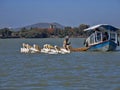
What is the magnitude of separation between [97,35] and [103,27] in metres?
0.88

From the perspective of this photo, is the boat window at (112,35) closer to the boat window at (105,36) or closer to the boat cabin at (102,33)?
the boat cabin at (102,33)

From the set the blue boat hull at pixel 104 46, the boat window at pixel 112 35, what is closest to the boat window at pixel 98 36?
the blue boat hull at pixel 104 46

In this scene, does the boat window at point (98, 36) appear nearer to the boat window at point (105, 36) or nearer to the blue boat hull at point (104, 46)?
the boat window at point (105, 36)

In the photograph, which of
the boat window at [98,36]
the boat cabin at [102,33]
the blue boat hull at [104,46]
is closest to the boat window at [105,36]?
the boat cabin at [102,33]

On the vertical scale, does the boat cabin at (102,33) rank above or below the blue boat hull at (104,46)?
above

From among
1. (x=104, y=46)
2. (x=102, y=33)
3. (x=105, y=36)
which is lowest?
(x=104, y=46)

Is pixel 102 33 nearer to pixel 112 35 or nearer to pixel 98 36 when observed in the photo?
pixel 98 36

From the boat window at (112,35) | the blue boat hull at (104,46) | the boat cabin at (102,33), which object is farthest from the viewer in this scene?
the boat window at (112,35)

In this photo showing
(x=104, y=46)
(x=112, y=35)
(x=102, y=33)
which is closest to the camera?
(x=104, y=46)

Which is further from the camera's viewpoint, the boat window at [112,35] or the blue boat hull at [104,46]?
the boat window at [112,35]

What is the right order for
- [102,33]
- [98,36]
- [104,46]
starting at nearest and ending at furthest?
1. [104,46]
2. [102,33]
3. [98,36]

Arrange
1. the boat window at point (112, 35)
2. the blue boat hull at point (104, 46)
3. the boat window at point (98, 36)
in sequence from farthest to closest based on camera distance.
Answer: the boat window at point (112, 35) < the boat window at point (98, 36) < the blue boat hull at point (104, 46)

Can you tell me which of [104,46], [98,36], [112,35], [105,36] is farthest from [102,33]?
[112,35]

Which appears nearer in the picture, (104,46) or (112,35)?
(104,46)
